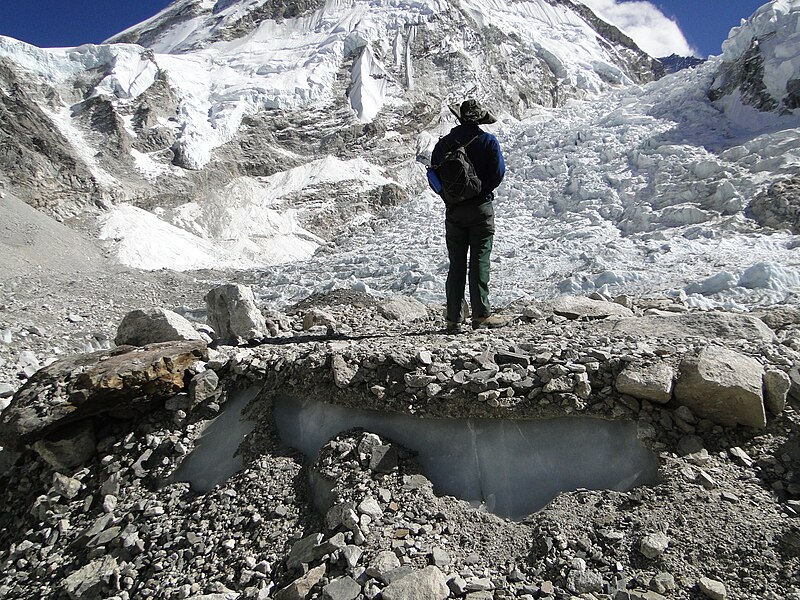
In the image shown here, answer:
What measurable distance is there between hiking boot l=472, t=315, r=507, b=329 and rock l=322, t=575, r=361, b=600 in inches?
107

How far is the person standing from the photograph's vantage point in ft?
13.3

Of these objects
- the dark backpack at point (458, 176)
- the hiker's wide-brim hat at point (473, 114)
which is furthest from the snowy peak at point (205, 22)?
the dark backpack at point (458, 176)

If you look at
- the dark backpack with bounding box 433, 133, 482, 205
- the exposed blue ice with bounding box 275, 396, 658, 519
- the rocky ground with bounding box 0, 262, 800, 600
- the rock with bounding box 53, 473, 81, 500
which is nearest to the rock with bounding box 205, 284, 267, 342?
the rocky ground with bounding box 0, 262, 800, 600

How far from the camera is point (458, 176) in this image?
3.87 metres

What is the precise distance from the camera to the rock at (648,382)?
98.7 inches

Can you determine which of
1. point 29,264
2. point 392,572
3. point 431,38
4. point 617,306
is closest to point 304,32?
point 431,38

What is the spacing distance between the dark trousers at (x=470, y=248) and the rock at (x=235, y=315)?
179 centimetres

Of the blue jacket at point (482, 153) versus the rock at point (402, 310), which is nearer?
the blue jacket at point (482, 153)

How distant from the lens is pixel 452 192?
394 centimetres

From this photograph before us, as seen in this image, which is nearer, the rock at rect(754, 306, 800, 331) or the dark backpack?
the dark backpack

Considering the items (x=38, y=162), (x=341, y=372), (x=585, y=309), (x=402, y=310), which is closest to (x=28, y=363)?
(x=402, y=310)

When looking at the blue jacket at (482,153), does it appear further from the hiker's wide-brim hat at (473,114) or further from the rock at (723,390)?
the rock at (723,390)

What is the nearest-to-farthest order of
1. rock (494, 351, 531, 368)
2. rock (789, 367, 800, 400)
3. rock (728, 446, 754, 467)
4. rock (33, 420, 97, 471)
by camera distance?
rock (728, 446, 754, 467) → rock (789, 367, 800, 400) → rock (494, 351, 531, 368) → rock (33, 420, 97, 471)

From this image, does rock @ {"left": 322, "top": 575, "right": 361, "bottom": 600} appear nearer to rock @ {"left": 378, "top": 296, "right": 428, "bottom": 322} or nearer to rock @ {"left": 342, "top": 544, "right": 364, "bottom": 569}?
rock @ {"left": 342, "top": 544, "right": 364, "bottom": 569}
